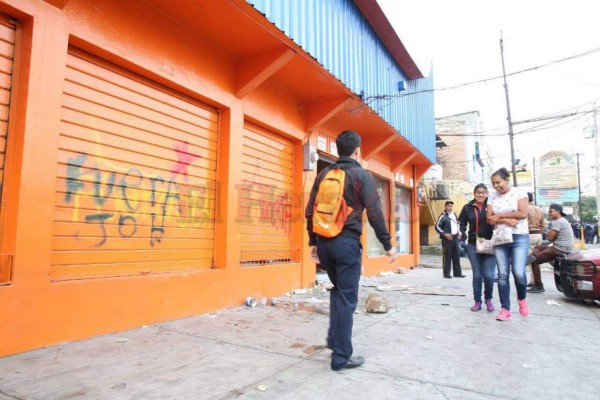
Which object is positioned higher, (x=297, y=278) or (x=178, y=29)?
(x=178, y=29)

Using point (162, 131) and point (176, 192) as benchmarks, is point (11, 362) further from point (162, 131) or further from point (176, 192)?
point (162, 131)

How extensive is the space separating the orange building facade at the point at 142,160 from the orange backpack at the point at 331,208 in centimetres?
224

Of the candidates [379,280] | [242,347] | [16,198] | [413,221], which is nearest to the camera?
[16,198]

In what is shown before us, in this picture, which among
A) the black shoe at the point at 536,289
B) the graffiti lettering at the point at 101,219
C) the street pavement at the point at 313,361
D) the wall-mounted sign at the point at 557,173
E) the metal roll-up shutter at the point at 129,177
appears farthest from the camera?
the wall-mounted sign at the point at 557,173

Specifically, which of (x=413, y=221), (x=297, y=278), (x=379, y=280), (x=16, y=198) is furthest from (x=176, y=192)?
(x=413, y=221)

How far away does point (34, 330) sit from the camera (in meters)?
3.23

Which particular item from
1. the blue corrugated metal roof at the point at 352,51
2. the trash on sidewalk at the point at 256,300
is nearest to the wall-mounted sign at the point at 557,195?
the blue corrugated metal roof at the point at 352,51

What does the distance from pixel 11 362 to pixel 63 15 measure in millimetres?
2965

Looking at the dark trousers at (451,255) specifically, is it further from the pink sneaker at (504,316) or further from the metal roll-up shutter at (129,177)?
the metal roll-up shutter at (129,177)

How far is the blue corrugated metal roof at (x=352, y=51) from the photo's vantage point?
5656mm

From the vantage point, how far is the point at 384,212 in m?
11.6

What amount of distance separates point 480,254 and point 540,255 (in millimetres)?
2377

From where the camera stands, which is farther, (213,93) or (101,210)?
(213,93)

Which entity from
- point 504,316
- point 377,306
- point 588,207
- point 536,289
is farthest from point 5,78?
point 588,207
